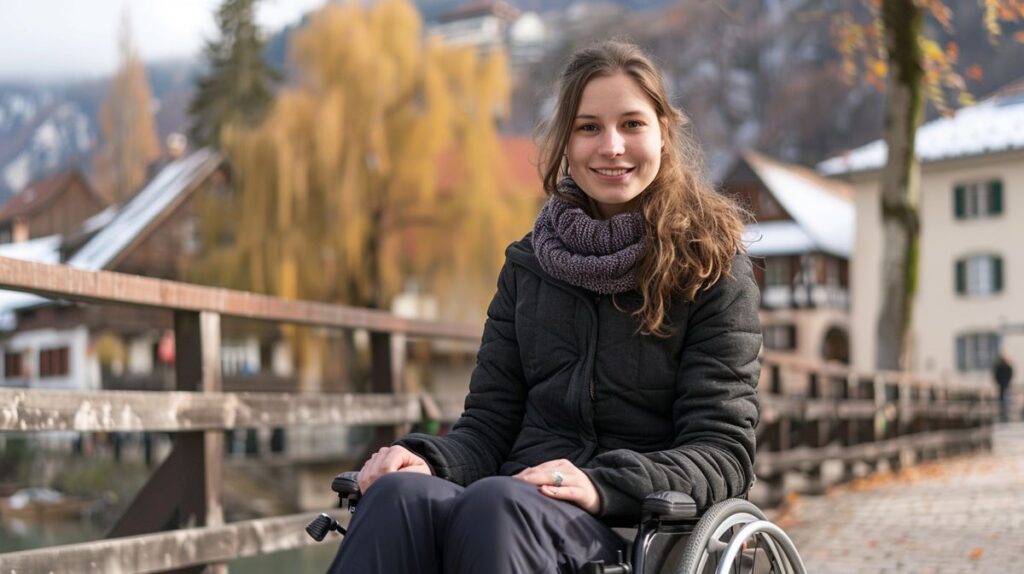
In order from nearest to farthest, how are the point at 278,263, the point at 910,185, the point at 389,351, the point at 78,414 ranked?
1. the point at 78,414
2. the point at 389,351
3. the point at 910,185
4. the point at 278,263

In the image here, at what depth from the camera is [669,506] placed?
2.25 metres

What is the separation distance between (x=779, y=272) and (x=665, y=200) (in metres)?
42.1

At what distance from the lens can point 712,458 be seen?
8.20ft

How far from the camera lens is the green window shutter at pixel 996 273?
36125 millimetres

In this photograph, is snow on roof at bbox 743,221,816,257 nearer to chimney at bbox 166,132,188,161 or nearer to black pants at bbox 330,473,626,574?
chimney at bbox 166,132,188,161

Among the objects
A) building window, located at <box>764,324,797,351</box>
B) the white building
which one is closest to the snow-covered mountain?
building window, located at <box>764,324,797,351</box>

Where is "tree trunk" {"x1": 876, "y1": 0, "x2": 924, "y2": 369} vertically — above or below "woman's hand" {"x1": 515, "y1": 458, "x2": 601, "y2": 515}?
above

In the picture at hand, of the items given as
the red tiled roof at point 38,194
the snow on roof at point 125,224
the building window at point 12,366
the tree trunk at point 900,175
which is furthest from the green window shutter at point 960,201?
the red tiled roof at point 38,194

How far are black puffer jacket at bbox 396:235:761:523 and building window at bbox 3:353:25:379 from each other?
46.3m

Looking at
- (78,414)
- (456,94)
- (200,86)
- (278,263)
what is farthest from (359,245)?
(200,86)

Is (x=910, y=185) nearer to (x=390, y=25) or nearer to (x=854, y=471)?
(x=854, y=471)

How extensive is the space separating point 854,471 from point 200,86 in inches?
1638

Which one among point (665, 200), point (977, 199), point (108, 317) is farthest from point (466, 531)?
point (108, 317)

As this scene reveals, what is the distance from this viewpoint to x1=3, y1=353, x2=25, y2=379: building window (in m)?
46.1
